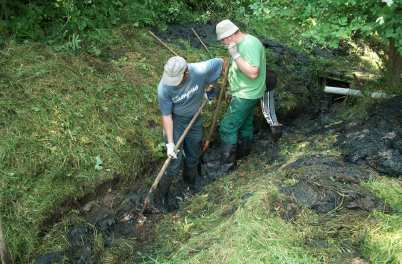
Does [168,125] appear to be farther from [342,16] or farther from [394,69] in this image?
[394,69]

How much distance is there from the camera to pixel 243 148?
661cm

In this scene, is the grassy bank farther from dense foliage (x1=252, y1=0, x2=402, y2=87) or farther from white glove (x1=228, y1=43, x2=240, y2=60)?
dense foliage (x1=252, y1=0, x2=402, y2=87)

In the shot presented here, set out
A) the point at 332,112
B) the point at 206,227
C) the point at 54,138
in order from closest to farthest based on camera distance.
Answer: the point at 206,227, the point at 54,138, the point at 332,112

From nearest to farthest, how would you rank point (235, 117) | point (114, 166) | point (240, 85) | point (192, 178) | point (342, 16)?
point (342, 16) < point (114, 166) < point (240, 85) < point (235, 117) < point (192, 178)

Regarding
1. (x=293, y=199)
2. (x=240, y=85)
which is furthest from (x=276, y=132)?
(x=293, y=199)

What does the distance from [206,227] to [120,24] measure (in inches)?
174

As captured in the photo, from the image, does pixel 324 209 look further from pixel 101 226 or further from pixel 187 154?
pixel 101 226

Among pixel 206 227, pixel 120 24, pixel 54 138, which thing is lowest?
pixel 206 227

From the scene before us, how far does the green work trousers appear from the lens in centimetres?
589

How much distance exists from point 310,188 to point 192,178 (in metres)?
1.87

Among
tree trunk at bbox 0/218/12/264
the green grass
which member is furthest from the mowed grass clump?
tree trunk at bbox 0/218/12/264

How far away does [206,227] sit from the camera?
16.0 feet

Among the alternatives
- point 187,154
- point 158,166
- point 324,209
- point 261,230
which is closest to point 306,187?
point 324,209

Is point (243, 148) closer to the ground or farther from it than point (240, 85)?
closer to the ground
